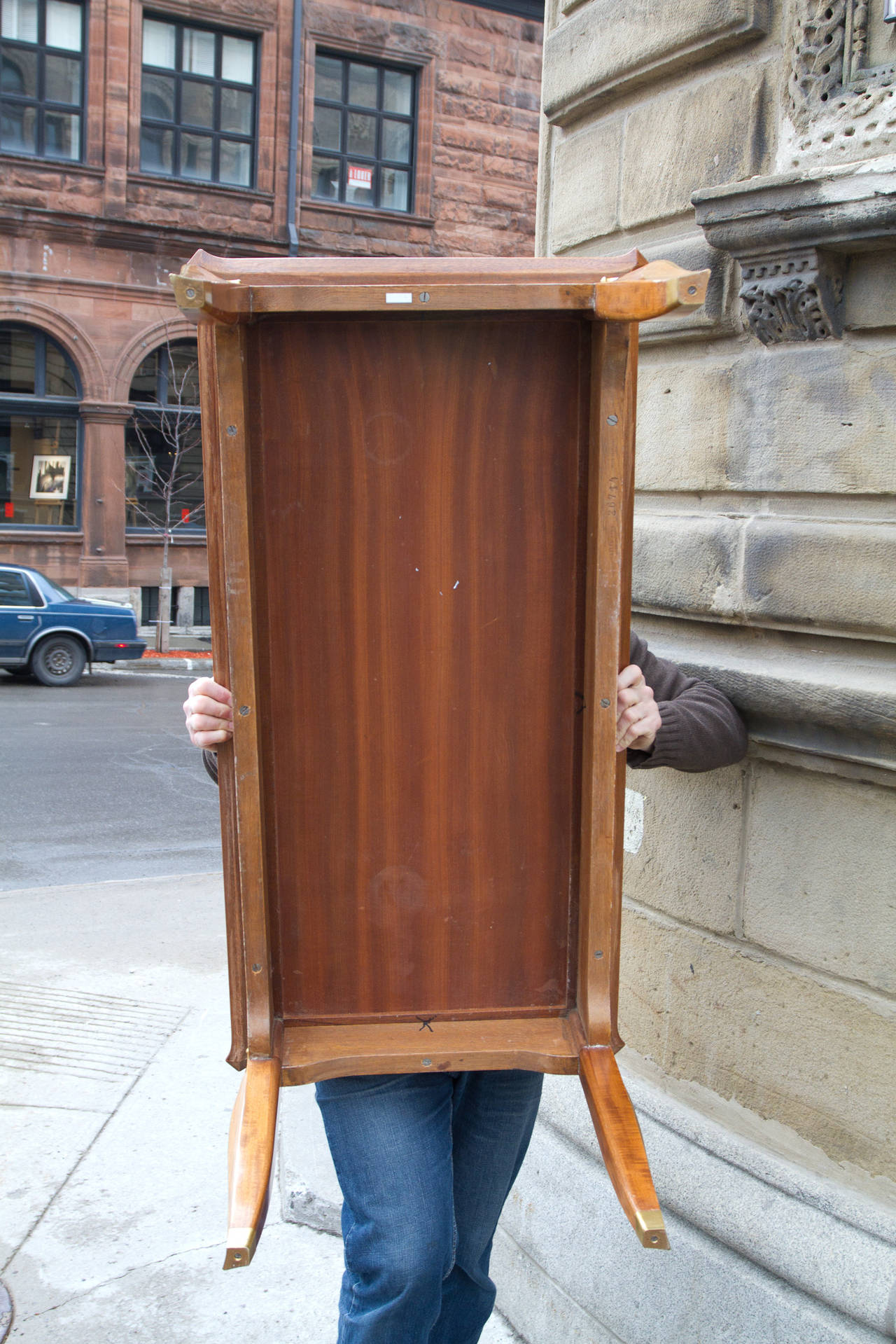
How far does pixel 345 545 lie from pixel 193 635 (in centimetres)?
1904

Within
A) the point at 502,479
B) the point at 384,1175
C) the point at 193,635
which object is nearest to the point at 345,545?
the point at 502,479

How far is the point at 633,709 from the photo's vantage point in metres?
2.06

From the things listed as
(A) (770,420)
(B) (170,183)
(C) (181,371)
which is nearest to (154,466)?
(C) (181,371)

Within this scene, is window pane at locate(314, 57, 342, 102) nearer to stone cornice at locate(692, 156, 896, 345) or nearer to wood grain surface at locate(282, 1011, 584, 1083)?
stone cornice at locate(692, 156, 896, 345)

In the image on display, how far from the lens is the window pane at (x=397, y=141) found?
69.1 ft

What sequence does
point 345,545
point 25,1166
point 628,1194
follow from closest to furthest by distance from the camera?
point 628,1194 → point 345,545 → point 25,1166

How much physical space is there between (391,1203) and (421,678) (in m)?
0.88

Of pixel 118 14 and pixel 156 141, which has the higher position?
pixel 118 14

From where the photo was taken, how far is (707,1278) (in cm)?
250

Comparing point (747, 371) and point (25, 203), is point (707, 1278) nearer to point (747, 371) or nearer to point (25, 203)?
point (747, 371)

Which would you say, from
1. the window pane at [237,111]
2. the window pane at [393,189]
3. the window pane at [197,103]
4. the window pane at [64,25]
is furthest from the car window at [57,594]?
the window pane at [393,189]

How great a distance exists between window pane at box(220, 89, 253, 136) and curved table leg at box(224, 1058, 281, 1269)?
20.9 meters

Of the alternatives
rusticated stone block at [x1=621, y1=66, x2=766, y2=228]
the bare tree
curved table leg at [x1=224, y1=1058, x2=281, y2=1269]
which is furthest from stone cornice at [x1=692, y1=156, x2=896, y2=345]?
the bare tree

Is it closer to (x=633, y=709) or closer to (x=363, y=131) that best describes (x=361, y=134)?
(x=363, y=131)
